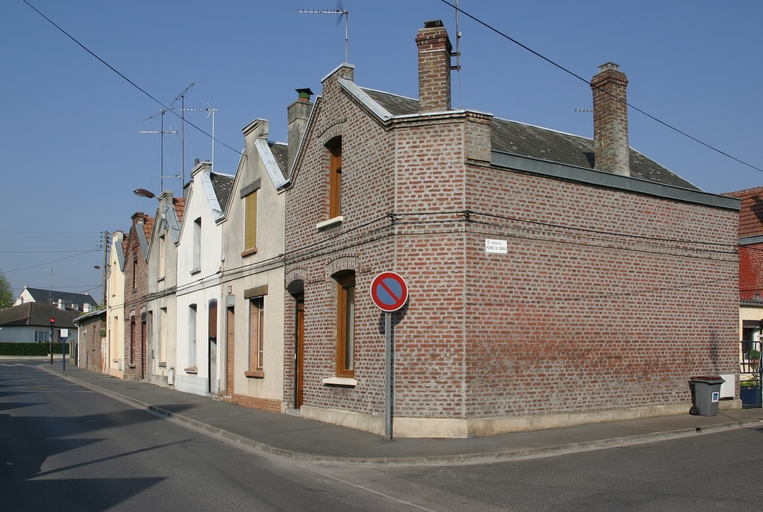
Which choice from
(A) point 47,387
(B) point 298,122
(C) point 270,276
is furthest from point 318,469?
(A) point 47,387

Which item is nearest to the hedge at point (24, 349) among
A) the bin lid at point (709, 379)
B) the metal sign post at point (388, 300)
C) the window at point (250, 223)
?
the window at point (250, 223)

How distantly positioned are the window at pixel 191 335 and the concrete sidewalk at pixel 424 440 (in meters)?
8.01

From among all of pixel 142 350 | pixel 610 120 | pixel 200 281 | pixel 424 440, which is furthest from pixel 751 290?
pixel 142 350

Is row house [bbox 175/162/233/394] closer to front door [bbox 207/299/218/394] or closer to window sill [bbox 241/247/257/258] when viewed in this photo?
front door [bbox 207/299/218/394]

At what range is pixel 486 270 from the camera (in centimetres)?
1284

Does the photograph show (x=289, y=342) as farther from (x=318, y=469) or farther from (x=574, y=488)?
(x=574, y=488)

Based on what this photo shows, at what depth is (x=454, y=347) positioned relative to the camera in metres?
12.4

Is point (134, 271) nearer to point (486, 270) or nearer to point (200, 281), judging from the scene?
point (200, 281)

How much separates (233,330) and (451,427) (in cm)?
1061

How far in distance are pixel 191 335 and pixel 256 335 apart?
691cm

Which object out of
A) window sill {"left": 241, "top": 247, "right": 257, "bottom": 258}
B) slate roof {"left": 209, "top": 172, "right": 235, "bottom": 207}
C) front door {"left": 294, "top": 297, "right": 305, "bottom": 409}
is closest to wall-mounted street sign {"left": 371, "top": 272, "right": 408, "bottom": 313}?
front door {"left": 294, "top": 297, "right": 305, "bottom": 409}

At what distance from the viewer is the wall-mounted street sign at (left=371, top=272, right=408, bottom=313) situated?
12146 mm

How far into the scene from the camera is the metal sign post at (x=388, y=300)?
12.1m

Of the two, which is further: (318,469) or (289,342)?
(289,342)
